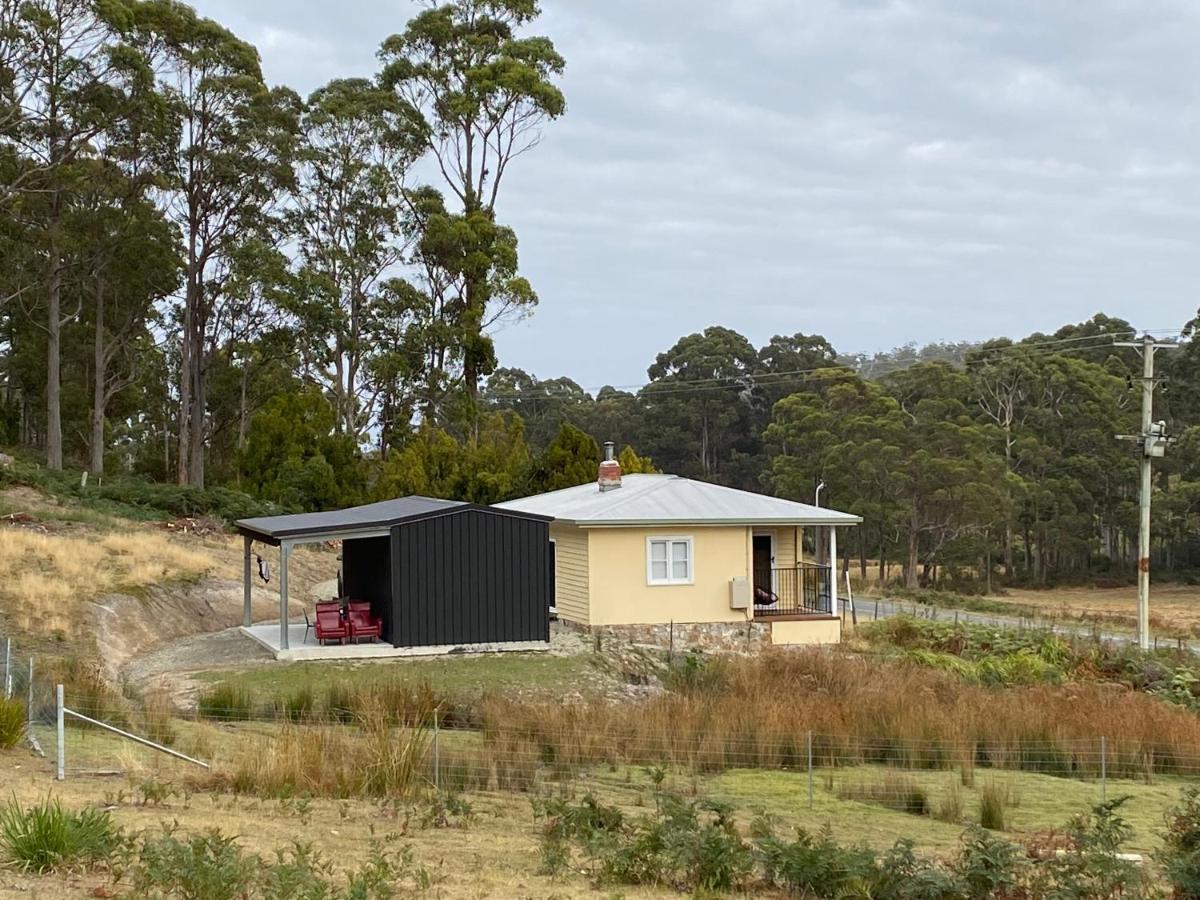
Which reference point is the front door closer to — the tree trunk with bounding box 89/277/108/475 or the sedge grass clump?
the sedge grass clump

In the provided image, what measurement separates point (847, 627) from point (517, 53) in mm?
28434

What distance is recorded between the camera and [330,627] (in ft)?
68.6

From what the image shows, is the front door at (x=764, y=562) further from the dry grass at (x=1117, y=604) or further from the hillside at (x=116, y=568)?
the dry grass at (x=1117, y=604)

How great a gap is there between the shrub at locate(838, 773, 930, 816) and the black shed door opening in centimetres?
1071

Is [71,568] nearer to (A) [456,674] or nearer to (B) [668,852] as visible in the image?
(A) [456,674]

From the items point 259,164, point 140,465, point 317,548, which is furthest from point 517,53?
point 140,465

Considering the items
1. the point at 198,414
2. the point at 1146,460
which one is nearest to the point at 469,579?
the point at 1146,460

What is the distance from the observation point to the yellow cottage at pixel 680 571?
24.0 meters

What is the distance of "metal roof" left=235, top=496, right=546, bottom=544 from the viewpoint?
811 inches

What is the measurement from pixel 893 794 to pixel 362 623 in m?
11.9

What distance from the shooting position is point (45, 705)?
12492 mm

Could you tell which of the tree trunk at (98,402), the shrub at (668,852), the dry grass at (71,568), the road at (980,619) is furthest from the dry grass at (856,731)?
the tree trunk at (98,402)

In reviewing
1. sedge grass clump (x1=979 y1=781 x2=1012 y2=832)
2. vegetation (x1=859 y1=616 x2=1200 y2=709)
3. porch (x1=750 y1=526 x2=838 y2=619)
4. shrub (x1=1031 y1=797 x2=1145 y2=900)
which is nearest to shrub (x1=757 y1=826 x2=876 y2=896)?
shrub (x1=1031 y1=797 x2=1145 y2=900)

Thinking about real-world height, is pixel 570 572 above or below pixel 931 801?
above
